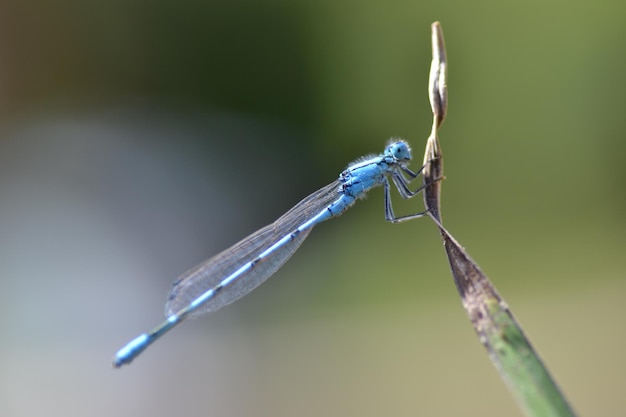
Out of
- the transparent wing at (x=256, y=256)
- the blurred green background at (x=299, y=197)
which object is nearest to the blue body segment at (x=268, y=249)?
the transparent wing at (x=256, y=256)

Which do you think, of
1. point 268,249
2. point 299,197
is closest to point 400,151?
point 268,249

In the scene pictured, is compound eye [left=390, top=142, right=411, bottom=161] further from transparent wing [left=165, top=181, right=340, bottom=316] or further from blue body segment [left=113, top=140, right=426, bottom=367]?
transparent wing [left=165, top=181, right=340, bottom=316]

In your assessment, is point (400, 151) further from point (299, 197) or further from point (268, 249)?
point (299, 197)

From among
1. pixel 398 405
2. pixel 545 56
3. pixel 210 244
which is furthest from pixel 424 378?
pixel 545 56

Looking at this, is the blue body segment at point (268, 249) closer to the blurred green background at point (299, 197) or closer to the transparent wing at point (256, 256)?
the transparent wing at point (256, 256)

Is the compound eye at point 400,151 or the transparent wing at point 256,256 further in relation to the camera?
the transparent wing at point 256,256
